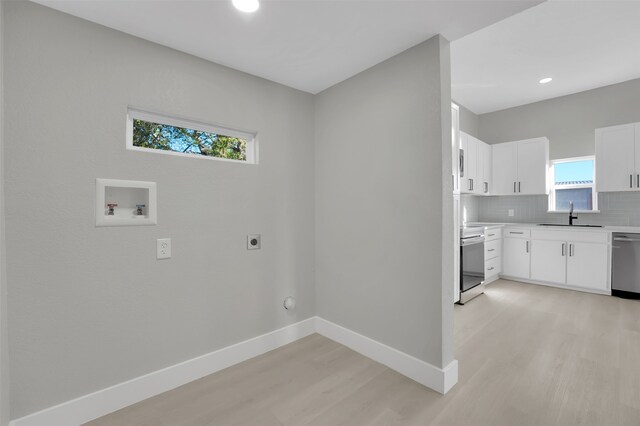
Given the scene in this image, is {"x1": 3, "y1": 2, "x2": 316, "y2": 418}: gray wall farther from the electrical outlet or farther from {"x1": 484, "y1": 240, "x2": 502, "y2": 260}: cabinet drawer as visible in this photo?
{"x1": 484, "y1": 240, "x2": 502, "y2": 260}: cabinet drawer

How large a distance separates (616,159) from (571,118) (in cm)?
91

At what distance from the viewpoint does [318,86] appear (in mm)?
2748

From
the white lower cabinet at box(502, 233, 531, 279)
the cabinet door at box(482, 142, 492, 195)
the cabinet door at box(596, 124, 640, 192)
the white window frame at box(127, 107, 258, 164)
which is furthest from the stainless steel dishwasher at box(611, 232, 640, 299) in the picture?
the white window frame at box(127, 107, 258, 164)

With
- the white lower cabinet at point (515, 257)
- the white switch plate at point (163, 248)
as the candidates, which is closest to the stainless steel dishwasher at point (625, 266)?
the white lower cabinet at point (515, 257)

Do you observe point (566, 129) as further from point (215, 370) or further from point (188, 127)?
point (215, 370)

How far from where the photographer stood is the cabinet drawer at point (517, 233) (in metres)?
4.46

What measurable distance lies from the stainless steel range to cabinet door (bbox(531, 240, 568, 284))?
99 centimetres

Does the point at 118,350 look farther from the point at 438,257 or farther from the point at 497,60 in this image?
the point at 497,60

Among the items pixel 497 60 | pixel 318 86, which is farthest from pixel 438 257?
pixel 497 60

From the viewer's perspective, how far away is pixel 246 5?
165 cm

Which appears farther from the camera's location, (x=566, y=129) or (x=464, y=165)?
(x=566, y=129)

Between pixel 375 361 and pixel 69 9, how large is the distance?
3158mm

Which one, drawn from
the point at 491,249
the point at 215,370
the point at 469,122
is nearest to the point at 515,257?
the point at 491,249

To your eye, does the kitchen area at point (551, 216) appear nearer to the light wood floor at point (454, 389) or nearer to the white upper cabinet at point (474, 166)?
the white upper cabinet at point (474, 166)
